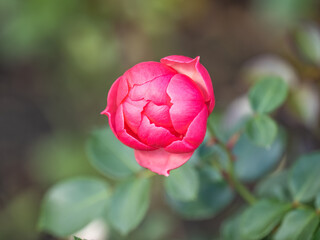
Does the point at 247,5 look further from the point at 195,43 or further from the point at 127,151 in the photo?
the point at 127,151

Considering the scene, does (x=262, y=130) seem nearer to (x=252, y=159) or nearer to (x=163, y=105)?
(x=163, y=105)

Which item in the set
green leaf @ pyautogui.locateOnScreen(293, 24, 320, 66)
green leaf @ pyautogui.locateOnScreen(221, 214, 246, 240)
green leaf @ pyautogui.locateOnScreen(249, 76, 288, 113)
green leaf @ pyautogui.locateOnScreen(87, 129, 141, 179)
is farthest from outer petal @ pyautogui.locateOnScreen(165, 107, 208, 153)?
green leaf @ pyautogui.locateOnScreen(293, 24, 320, 66)

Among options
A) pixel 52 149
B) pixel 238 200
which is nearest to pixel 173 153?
pixel 238 200

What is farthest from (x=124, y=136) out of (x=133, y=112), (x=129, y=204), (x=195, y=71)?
(x=129, y=204)

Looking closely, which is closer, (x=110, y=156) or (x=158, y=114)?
(x=158, y=114)

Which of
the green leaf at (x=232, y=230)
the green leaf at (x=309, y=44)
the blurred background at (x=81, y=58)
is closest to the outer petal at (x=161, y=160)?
the green leaf at (x=232, y=230)

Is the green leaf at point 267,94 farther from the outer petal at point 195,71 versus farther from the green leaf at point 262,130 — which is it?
the outer petal at point 195,71
